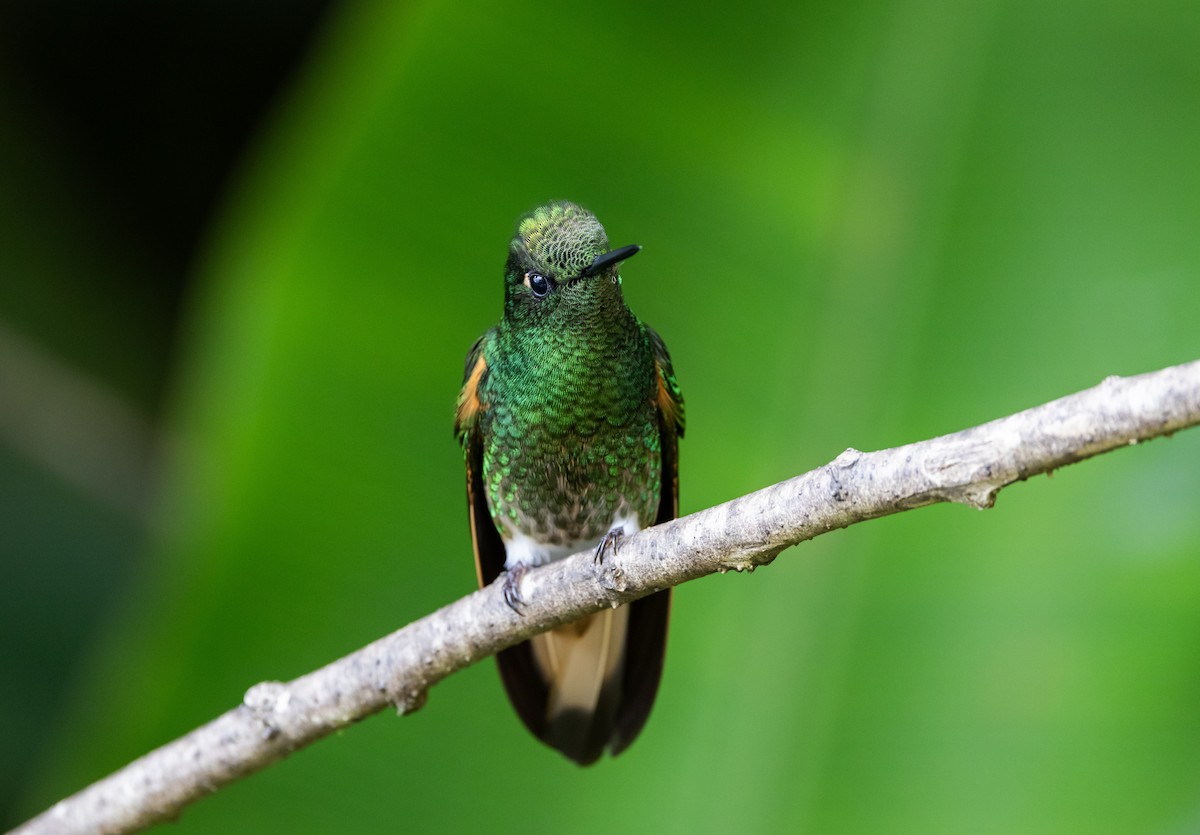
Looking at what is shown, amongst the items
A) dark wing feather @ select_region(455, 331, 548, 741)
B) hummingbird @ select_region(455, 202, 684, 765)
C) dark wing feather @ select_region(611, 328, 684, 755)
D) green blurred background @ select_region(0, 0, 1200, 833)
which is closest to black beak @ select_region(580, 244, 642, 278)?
hummingbird @ select_region(455, 202, 684, 765)

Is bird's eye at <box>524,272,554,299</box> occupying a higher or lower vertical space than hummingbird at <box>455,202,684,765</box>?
higher

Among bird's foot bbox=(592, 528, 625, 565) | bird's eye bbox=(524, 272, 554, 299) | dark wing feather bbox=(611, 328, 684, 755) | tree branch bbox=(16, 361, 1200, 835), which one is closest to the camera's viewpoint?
tree branch bbox=(16, 361, 1200, 835)

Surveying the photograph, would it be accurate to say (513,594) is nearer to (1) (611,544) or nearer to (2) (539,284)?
(1) (611,544)

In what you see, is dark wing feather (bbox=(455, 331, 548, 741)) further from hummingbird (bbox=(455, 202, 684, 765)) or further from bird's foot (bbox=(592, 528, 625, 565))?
Result: bird's foot (bbox=(592, 528, 625, 565))

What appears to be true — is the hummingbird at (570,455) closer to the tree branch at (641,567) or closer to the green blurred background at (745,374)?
the green blurred background at (745,374)

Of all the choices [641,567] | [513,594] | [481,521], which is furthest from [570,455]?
[641,567]

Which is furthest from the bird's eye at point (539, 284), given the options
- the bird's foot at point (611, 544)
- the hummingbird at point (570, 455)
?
the bird's foot at point (611, 544)

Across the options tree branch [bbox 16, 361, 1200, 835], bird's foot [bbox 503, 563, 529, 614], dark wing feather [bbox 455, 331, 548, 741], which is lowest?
tree branch [bbox 16, 361, 1200, 835]
